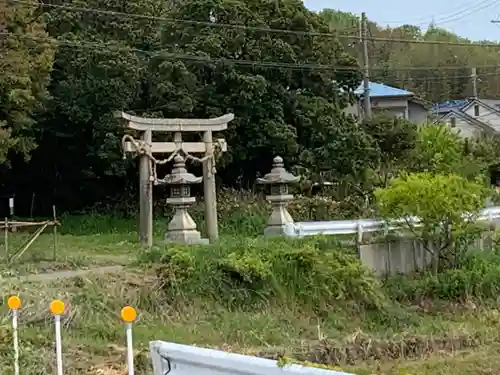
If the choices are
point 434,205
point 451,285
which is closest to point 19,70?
point 434,205

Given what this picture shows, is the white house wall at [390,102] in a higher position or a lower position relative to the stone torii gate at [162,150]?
higher

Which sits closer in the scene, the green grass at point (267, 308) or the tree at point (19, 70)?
the green grass at point (267, 308)

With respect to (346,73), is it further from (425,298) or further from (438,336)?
(438,336)

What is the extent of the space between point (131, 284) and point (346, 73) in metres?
19.6

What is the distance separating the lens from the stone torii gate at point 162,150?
1912cm

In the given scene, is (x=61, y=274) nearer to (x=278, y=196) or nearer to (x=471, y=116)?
(x=278, y=196)

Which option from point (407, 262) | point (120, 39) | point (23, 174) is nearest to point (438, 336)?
point (407, 262)

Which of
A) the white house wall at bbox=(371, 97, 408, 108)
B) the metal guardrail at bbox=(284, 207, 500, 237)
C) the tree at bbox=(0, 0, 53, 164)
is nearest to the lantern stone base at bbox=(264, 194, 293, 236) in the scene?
the metal guardrail at bbox=(284, 207, 500, 237)

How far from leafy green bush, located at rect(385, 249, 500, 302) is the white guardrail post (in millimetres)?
14105

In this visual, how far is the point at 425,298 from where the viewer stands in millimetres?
18531

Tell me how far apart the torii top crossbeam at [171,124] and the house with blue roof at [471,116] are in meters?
35.2

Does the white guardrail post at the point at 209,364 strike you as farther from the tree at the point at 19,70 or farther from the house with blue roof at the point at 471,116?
the house with blue roof at the point at 471,116

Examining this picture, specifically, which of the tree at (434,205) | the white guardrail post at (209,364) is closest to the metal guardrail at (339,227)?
the tree at (434,205)

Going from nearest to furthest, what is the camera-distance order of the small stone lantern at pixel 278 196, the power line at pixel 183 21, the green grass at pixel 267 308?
the green grass at pixel 267 308, the small stone lantern at pixel 278 196, the power line at pixel 183 21
